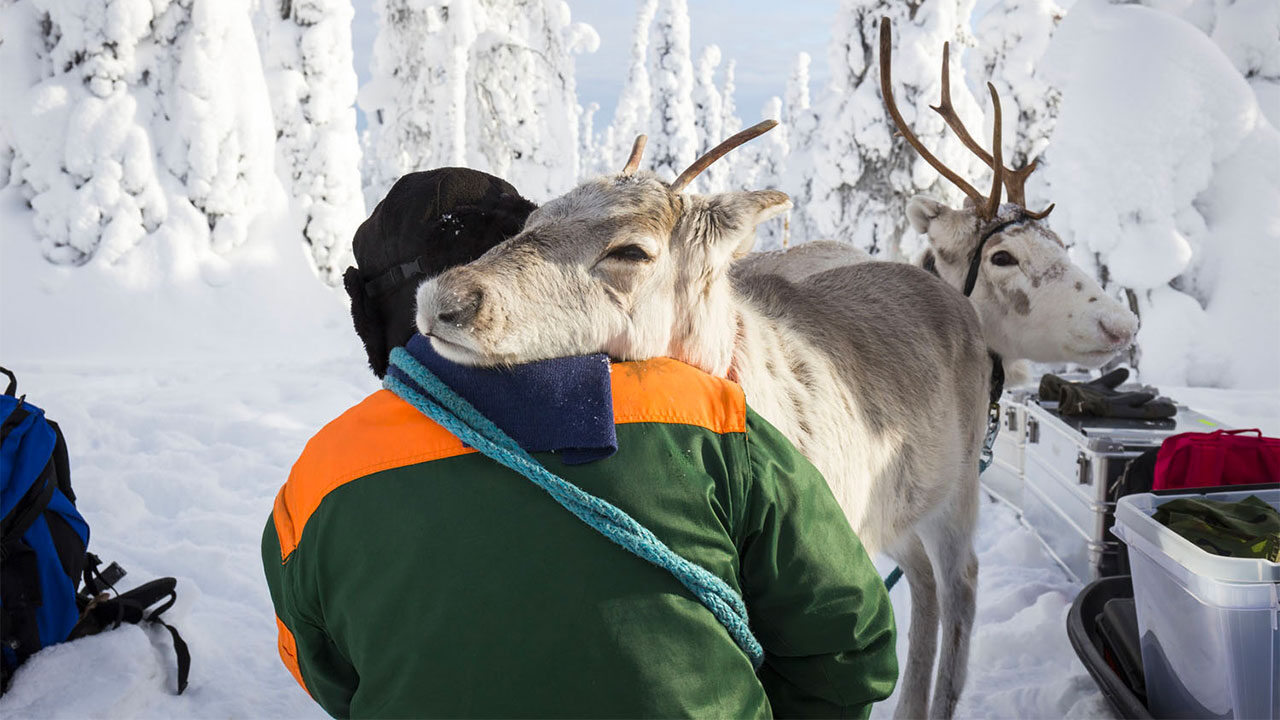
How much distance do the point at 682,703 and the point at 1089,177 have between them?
11138 millimetres

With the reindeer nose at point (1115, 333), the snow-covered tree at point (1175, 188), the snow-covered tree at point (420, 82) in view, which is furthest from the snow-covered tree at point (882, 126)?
the reindeer nose at point (1115, 333)

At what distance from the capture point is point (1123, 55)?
9.76 m

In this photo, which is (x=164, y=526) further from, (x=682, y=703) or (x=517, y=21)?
(x=517, y=21)

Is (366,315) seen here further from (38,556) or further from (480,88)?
(480,88)

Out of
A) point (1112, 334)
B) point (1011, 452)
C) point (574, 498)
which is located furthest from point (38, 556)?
point (1011, 452)

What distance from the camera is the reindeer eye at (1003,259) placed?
9.98ft

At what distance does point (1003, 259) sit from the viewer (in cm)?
306

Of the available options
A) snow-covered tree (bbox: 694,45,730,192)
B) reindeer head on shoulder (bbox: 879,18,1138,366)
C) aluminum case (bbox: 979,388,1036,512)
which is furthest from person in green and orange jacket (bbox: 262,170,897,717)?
snow-covered tree (bbox: 694,45,730,192)

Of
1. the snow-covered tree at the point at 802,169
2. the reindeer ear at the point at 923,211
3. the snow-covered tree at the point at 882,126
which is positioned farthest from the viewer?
the snow-covered tree at the point at 802,169

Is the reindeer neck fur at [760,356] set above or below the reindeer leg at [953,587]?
above

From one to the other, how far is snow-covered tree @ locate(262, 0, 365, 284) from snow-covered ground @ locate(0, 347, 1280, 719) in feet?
24.6

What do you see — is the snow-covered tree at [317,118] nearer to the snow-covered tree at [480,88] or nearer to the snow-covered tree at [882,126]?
the snow-covered tree at [480,88]

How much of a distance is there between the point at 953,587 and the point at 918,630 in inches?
10.8

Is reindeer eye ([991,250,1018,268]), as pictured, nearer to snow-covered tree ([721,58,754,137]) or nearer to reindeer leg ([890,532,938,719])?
reindeer leg ([890,532,938,719])
